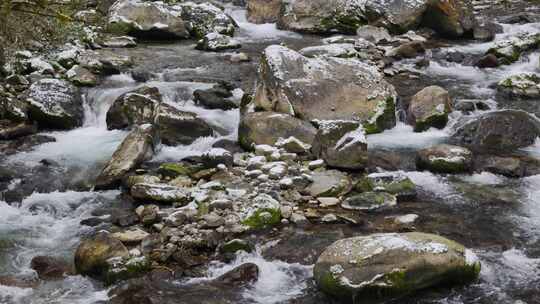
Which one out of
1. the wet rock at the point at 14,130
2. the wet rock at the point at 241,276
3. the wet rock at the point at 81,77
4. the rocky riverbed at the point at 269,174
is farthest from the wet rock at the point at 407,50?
the wet rock at the point at 241,276

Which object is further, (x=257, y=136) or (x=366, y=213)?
(x=257, y=136)

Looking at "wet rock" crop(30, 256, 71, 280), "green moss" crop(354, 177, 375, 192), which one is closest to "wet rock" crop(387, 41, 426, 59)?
"green moss" crop(354, 177, 375, 192)

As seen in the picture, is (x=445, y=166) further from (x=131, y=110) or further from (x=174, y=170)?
(x=131, y=110)

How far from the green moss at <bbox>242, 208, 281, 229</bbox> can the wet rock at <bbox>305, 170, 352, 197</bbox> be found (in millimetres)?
808

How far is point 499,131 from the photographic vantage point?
909cm

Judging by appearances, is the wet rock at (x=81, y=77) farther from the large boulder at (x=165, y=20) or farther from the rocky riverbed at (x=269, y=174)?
the large boulder at (x=165, y=20)

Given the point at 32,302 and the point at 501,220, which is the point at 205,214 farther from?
the point at 501,220

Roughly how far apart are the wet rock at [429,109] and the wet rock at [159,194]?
160 inches

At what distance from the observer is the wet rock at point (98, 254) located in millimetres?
5996

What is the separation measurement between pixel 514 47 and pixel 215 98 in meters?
6.57

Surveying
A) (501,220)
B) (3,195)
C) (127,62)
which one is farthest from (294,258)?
(127,62)

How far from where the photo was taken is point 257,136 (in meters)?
9.03

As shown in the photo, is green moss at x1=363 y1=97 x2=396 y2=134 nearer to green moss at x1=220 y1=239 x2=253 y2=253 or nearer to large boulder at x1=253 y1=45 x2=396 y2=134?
large boulder at x1=253 y1=45 x2=396 y2=134

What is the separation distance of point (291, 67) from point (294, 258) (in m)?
4.39
